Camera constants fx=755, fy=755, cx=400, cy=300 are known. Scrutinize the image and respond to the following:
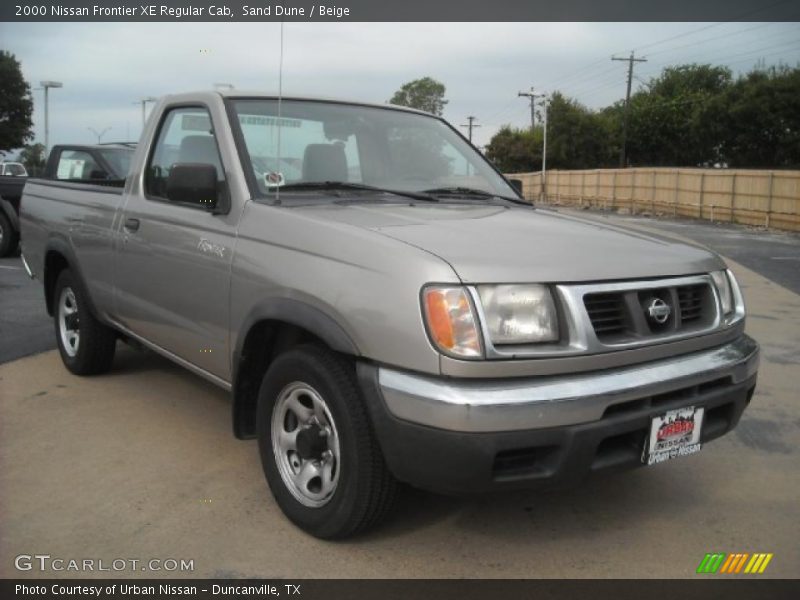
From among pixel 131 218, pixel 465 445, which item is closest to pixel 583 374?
pixel 465 445

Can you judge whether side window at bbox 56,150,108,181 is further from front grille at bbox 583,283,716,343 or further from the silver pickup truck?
front grille at bbox 583,283,716,343

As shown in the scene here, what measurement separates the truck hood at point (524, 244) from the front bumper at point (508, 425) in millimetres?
367

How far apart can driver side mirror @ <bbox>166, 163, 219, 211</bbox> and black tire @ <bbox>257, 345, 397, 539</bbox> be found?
2.83 ft

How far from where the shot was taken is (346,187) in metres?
3.62

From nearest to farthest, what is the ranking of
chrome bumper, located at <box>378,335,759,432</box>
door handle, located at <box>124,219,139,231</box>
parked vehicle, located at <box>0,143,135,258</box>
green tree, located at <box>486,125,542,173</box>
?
chrome bumper, located at <box>378,335,759,432</box> < door handle, located at <box>124,219,139,231</box> < parked vehicle, located at <box>0,143,135,258</box> < green tree, located at <box>486,125,542,173</box>

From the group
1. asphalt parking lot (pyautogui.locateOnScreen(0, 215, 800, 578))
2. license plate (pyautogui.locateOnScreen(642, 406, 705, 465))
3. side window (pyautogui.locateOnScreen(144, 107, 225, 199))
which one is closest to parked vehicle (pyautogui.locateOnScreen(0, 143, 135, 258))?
side window (pyautogui.locateOnScreen(144, 107, 225, 199))

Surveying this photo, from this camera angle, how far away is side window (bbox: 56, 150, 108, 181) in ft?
27.8

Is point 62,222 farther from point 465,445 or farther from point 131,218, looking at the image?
point 465,445

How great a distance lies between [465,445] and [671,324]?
3.31ft

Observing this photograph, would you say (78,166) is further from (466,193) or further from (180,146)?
(466,193)

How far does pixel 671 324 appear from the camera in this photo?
2.86m

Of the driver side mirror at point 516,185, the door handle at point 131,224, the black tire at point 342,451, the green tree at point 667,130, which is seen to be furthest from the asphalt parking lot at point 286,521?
the green tree at point 667,130

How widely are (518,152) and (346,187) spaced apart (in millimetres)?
63633

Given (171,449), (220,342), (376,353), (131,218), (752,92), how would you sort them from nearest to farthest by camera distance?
(376,353) < (220,342) < (171,449) < (131,218) < (752,92)
